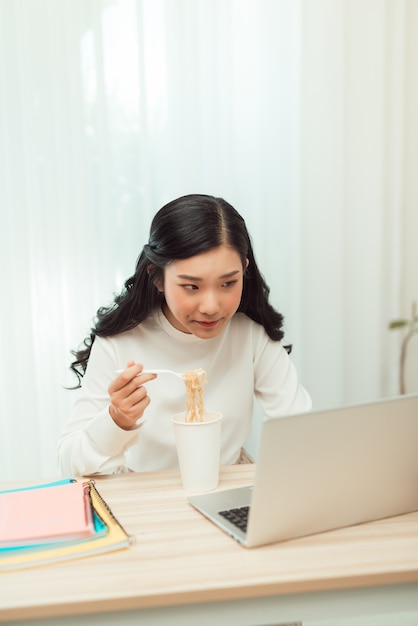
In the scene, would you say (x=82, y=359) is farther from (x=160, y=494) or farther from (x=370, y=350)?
(x=370, y=350)

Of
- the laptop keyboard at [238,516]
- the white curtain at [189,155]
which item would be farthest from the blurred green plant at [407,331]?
the laptop keyboard at [238,516]

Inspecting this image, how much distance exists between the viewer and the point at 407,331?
8.59ft

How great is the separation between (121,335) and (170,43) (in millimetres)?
1218

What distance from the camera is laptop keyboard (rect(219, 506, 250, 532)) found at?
0.95m

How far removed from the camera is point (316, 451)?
87cm

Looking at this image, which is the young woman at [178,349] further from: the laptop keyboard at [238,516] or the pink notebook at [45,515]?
the laptop keyboard at [238,516]

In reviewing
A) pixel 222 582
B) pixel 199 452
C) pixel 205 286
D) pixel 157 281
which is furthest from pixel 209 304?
pixel 222 582

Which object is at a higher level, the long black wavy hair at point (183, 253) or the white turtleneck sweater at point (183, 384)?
the long black wavy hair at point (183, 253)

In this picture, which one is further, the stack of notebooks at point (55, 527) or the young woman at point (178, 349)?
the young woman at point (178, 349)

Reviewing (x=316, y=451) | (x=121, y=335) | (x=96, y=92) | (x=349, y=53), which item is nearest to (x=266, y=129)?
(x=349, y=53)

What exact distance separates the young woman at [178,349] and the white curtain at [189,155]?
25.7 inches

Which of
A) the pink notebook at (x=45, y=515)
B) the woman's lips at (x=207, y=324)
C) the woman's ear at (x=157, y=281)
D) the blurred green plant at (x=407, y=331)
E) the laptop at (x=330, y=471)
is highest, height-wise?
the woman's ear at (x=157, y=281)

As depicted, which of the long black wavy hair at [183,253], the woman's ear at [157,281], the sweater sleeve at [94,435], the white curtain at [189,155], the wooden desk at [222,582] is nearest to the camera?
the wooden desk at [222,582]

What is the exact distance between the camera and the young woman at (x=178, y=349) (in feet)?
4.15
